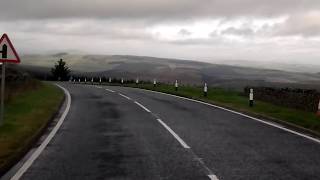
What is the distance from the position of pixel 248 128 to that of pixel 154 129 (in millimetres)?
2860

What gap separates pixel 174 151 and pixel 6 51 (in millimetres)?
6400

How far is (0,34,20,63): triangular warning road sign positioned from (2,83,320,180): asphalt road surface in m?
2.52

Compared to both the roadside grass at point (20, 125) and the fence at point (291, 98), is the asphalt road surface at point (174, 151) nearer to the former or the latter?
the roadside grass at point (20, 125)

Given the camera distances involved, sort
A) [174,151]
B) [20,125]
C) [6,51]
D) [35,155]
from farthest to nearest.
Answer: [20,125], [6,51], [174,151], [35,155]

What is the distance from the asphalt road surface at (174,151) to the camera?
29.1 ft

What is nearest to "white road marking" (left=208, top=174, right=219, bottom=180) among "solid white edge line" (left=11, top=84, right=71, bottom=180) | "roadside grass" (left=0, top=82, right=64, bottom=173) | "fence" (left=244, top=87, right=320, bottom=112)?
"solid white edge line" (left=11, top=84, right=71, bottom=180)

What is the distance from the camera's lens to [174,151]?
36.2ft

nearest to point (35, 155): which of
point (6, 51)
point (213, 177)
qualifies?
point (213, 177)

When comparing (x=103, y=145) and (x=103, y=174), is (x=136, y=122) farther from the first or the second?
(x=103, y=174)

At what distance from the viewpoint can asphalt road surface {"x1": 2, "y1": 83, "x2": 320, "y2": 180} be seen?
29.1ft

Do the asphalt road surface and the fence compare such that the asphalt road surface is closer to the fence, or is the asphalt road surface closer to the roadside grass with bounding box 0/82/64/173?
the roadside grass with bounding box 0/82/64/173

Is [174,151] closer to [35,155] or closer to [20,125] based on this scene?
[35,155]

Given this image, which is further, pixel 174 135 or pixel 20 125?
pixel 20 125

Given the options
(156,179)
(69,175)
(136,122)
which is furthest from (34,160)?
(136,122)
